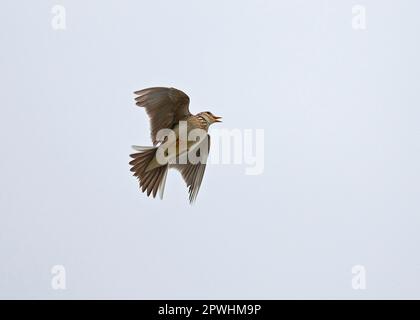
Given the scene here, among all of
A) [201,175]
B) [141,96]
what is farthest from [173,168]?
[141,96]

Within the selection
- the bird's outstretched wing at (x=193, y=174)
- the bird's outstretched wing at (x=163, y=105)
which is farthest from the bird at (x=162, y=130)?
the bird's outstretched wing at (x=193, y=174)

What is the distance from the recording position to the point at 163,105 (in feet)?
42.8

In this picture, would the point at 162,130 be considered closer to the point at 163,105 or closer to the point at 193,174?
the point at 163,105

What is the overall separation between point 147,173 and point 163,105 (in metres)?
0.91

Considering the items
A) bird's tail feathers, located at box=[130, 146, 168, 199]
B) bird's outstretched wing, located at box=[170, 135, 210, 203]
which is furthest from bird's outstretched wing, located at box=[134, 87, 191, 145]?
bird's outstretched wing, located at box=[170, 135, 210, 203]

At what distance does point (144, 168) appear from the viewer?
520 inches

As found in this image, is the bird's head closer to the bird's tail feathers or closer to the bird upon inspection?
the bird

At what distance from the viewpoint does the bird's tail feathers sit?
43.0ft

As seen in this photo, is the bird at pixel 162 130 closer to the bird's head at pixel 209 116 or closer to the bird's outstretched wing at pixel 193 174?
the bird's head at pixel 209 116

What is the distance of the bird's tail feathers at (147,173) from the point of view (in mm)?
13094

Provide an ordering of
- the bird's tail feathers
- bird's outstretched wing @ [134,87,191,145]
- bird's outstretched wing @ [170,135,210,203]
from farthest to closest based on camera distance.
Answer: bird's outstretched wing @ [170,135,210,203], the bird's tail feathers, bird's outstretched wing @ [134,87,191,145]
